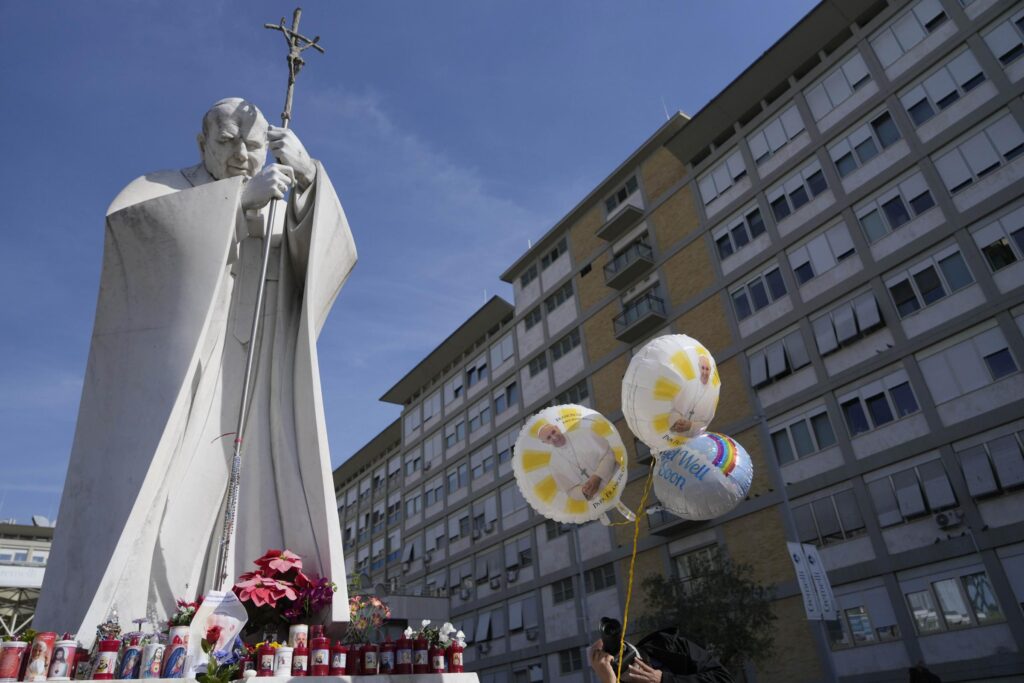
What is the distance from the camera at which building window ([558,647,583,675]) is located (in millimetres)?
28734

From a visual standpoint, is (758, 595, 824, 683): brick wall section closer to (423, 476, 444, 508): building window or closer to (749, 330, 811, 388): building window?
(749, 330, 811, 388): building window

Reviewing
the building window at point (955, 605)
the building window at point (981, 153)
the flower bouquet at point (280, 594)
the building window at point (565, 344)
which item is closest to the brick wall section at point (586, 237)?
the building window at point (565, 344)

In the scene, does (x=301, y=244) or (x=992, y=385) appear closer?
(x=301, y=244)

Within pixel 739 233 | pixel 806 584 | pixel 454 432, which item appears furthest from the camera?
pixel 454 432

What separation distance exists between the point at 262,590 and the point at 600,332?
28076mm

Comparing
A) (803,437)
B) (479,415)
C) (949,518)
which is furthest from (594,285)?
(949,518)

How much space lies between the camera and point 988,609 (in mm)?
17344

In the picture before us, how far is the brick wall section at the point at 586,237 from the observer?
34.0 m

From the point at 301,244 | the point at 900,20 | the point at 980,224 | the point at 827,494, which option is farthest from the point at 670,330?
the point at 301,244

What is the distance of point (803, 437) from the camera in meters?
22.5

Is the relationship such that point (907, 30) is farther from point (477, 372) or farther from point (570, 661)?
point (477, 372)

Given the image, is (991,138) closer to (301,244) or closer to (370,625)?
(301,244)

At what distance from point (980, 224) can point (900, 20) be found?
7.83m

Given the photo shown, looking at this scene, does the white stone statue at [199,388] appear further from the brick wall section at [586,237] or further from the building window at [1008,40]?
the brick wall section at [586,237]
